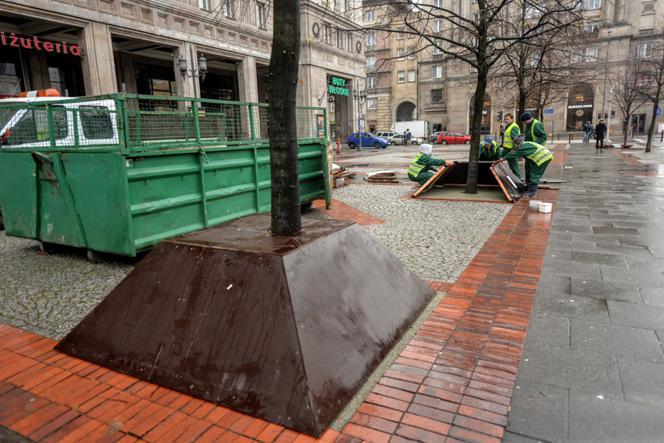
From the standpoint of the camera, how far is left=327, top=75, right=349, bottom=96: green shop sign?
3850cm

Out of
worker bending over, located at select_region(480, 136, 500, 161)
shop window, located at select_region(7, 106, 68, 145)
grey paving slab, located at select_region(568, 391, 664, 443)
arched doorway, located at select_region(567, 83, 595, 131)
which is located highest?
arched doorway, located at select_region(567, 83, 595, 131)

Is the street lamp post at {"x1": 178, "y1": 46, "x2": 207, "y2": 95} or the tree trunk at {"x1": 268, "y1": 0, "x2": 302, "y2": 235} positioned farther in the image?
the street lamp post at {"x1": 178, "y1": 46, "x2": 207, "y2": 95}

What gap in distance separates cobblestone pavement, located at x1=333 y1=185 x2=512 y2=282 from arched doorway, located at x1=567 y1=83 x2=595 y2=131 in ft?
174

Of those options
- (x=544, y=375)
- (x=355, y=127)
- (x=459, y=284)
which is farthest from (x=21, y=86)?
(x=355, y=127)

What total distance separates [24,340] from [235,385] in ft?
7.21

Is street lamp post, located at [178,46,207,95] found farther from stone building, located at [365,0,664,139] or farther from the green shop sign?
stone building, located at [365,0,664,139]

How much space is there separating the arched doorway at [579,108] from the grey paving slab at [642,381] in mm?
58914

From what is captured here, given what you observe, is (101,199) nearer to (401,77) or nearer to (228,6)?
(228,6)

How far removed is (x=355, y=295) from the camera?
3.36 meters

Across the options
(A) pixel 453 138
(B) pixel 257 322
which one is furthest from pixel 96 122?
(A) pixel 453 138

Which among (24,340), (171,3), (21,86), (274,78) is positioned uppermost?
(171,3)

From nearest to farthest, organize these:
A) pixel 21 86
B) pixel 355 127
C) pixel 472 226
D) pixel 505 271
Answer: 1. pixel 505 271
2. pixel 472 226
3. pixel 21 86
4. pixel 355 127

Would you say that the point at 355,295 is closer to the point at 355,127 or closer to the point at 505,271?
the point at 505,271

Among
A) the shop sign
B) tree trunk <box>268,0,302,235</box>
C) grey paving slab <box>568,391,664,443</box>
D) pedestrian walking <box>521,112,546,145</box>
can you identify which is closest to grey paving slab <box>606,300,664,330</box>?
grey paving slab <box>568,391,664,443</box>
